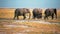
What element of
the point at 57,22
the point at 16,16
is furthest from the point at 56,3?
the point at 16,16

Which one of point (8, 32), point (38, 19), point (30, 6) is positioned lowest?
point (8, 32)

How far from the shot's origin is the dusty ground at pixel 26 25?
2.02 m

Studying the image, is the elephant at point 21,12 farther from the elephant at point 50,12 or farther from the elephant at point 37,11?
the elephant at point 50,12

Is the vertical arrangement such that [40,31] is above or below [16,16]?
below

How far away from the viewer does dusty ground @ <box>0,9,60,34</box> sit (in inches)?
79.6

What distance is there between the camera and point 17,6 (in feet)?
6.95

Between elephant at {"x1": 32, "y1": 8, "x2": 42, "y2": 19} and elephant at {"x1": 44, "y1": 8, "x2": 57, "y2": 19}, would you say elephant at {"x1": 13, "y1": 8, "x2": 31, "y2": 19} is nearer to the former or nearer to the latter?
elephant at {"x1": 32, "y1": 8, "x2": 42, "y2": 19}

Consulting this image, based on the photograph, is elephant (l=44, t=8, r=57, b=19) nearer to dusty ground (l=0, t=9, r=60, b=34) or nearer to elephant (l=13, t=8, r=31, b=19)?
dusty ground (l=0, t=9, r=60, b=34)

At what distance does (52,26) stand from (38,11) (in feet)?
1.06

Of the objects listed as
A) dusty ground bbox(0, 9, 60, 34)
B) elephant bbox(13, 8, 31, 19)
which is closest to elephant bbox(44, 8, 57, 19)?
dusty ground bbox(0, 9, 60, 34)

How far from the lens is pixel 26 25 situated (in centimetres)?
206

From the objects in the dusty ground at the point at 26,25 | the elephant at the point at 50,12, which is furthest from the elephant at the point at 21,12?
the elephant at the point at 50,12

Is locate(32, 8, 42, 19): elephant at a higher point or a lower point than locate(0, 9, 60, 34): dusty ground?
higher

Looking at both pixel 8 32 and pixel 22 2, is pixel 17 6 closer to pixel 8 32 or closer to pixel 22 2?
pixel 22 2
